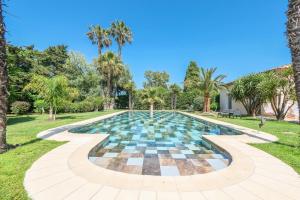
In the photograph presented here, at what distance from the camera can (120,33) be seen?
3247 cm

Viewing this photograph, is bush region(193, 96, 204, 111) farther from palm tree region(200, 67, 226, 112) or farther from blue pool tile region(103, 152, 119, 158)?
blue pool tile region(103, 152, 119, 158)

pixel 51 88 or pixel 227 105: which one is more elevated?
pixel 51 88

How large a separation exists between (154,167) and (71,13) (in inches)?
805

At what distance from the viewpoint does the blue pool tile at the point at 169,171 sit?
4555 mm

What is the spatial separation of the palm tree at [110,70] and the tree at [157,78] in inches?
607

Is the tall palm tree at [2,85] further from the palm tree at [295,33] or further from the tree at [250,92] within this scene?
the tree at [250,92]

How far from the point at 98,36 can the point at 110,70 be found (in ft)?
20.1

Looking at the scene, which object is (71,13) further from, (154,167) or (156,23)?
(154,167)

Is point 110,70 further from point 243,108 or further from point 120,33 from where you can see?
point 243,108

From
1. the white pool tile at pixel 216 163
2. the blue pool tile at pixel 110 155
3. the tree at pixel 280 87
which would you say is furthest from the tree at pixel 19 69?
the tree at pixel 280 87

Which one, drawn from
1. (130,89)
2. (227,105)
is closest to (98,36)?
(130,89)

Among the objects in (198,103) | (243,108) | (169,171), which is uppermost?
(198,103)

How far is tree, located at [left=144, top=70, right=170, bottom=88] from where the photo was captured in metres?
46.2

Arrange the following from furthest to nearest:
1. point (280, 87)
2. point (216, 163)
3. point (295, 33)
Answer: point (280, 87) → point (216, 163) → point (295, 33)
